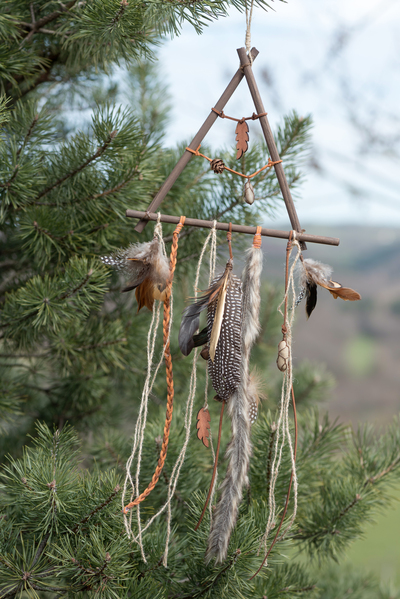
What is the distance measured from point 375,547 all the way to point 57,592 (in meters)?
1.05

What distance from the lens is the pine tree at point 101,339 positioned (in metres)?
0.37

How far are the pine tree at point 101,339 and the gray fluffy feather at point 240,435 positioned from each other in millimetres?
18

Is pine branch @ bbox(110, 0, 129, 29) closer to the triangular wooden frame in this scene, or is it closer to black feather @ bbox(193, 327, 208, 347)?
the triangular wooden frame

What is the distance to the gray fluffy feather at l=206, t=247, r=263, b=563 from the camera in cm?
37

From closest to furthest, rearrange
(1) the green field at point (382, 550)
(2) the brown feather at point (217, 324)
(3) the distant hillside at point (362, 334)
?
(2) the brown feather at point (217, 324) → (1) the green field at point (382, 550) → (3) the distant hillside at point (362, 334)

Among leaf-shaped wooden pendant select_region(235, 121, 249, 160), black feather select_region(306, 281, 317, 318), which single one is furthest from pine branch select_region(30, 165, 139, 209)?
black feather select_region(306, 281, 317, 318)

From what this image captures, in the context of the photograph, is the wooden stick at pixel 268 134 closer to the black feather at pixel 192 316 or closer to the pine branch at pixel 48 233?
the black feather at pixel 192 316

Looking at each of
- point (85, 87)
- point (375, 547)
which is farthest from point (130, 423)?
point (375, 547)

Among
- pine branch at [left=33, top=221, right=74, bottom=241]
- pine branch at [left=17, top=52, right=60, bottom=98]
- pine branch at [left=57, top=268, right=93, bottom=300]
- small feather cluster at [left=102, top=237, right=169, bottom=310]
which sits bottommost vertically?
pine branch at [left=57, top=268, right=93, bottom=300]

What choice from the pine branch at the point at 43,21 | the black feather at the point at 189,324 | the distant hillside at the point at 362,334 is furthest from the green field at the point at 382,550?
the pine branch at the point at 43,21

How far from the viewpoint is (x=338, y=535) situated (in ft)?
1.51

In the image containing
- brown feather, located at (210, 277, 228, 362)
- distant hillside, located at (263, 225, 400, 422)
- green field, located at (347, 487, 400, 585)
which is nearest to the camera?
brown feather, located at (210, 277, 228, 362)

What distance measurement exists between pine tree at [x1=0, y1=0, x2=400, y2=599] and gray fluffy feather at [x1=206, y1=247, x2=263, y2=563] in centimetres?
2

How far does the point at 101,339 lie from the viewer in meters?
0.52
